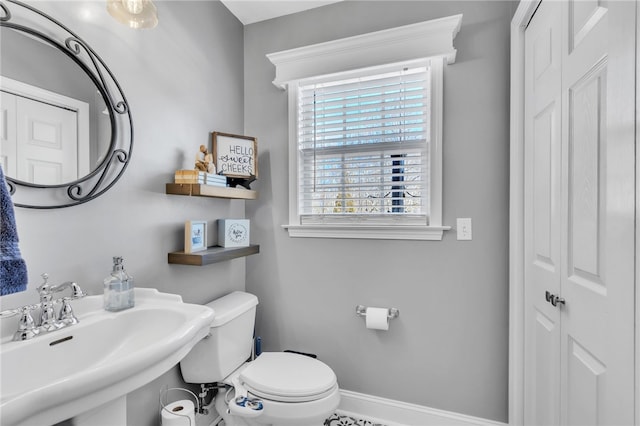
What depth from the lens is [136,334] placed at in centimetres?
113

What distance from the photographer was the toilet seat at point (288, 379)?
4.48 ft

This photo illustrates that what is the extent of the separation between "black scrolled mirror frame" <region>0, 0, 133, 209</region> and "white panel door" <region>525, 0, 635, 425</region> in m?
1.58

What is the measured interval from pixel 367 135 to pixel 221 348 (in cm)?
136

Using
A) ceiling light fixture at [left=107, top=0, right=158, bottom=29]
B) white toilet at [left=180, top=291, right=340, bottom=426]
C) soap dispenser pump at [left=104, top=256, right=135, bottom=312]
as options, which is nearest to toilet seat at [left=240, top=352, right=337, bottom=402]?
white toilet at [left=180, top=291, right=340, bottom=426]

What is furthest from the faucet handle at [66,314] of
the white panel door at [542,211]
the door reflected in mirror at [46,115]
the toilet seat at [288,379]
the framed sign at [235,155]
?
the white panel door at [542,211]

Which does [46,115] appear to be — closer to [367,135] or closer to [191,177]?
[191,177]

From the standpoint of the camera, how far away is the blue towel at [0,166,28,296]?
78 cm

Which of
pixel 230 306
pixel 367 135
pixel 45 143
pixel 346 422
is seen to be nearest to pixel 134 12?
pixel 45 143

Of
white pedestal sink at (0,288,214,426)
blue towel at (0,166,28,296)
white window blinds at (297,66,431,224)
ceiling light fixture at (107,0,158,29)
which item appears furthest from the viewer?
white window blinds at (297,66,431,224)

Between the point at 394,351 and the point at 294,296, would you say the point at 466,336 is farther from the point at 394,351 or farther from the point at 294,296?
the point at 294,296

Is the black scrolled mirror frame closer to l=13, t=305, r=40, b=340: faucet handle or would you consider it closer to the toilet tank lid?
l=13, t=305, r=40, b=340: faucet handle

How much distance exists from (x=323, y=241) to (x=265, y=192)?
0.49 meters

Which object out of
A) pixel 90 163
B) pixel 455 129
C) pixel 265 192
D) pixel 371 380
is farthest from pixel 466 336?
pixel 90 163

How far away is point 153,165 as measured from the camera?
1.44m
